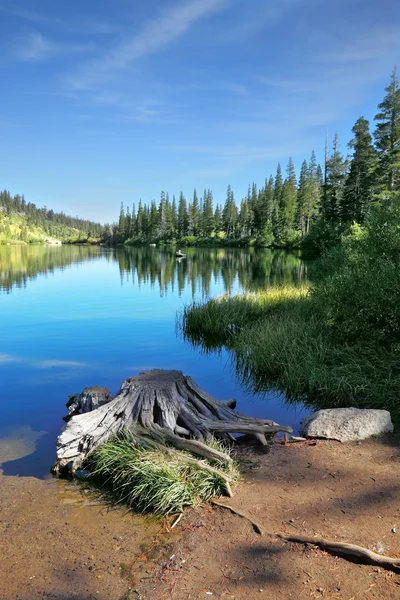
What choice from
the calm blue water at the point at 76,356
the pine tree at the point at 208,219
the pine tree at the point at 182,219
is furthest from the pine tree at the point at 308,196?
the calm blue water at the point at 76,356

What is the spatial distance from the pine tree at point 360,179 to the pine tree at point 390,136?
2.70m

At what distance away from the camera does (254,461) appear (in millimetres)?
6039

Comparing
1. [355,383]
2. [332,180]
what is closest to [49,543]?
[355,383]

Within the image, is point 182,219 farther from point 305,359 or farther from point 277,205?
point 305,359

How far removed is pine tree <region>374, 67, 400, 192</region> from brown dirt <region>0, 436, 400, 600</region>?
132 feet

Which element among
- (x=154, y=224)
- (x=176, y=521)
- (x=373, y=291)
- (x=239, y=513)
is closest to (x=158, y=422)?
(x=176, y=521)

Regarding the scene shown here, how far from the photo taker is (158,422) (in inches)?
262

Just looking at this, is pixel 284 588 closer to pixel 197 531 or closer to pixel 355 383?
pixel 197 531

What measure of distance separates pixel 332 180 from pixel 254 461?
221 feet

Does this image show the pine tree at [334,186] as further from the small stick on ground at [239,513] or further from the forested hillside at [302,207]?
the small stick on ground at [239,513]

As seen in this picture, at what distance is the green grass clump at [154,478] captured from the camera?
16.5 feet

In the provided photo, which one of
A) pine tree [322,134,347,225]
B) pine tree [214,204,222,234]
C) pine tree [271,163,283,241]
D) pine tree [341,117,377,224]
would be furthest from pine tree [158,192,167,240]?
pine tree [341,117,377,224]

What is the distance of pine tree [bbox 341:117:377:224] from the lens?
45.6 m

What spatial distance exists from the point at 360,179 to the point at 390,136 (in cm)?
621
